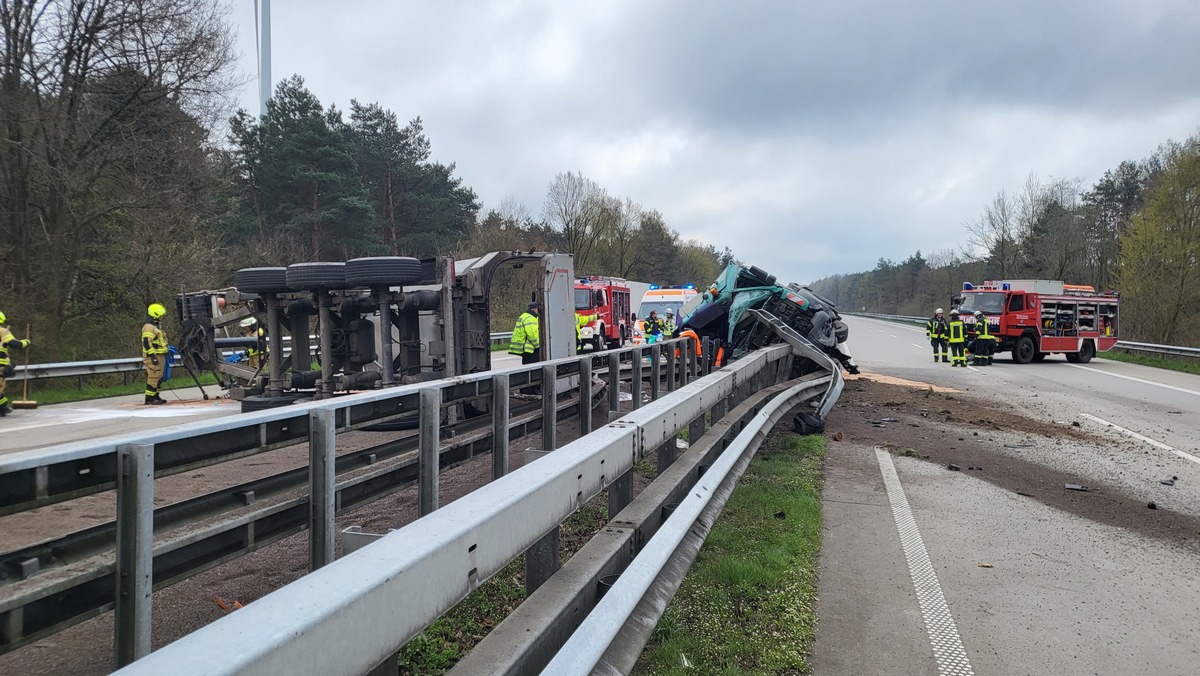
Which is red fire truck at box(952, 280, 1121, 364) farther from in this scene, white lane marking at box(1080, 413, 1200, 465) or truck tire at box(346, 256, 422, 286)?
truck tire at box(346, 256, 422, 286)

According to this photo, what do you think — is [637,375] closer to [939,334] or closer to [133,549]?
[133,549]

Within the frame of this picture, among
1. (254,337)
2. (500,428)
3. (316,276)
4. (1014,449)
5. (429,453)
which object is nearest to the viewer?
(429,453)

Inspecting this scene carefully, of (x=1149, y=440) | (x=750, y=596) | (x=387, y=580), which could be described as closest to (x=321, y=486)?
(x=387, y=580)

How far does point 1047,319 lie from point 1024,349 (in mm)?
1097

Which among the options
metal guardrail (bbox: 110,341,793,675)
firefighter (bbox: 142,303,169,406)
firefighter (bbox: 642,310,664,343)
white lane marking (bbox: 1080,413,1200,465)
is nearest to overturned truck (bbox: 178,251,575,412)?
firefighter (bbox: 142,303,169,406)

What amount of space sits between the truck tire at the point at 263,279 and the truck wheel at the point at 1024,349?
21169mm

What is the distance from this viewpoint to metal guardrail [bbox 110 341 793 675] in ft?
3.84

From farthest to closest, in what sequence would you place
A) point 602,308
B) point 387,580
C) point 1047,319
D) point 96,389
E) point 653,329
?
1. point 602,308
2. point 653,329
3. point 1047,319
4. point 96,389
5. point 387,580

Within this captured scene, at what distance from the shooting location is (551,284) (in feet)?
31.1

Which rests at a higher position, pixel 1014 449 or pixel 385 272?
pixel 385 272

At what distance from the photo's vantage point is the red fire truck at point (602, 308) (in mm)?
21047

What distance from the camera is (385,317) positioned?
8.33 m

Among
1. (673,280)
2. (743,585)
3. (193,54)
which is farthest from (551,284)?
(673,280)

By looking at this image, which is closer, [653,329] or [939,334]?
[939,334]
